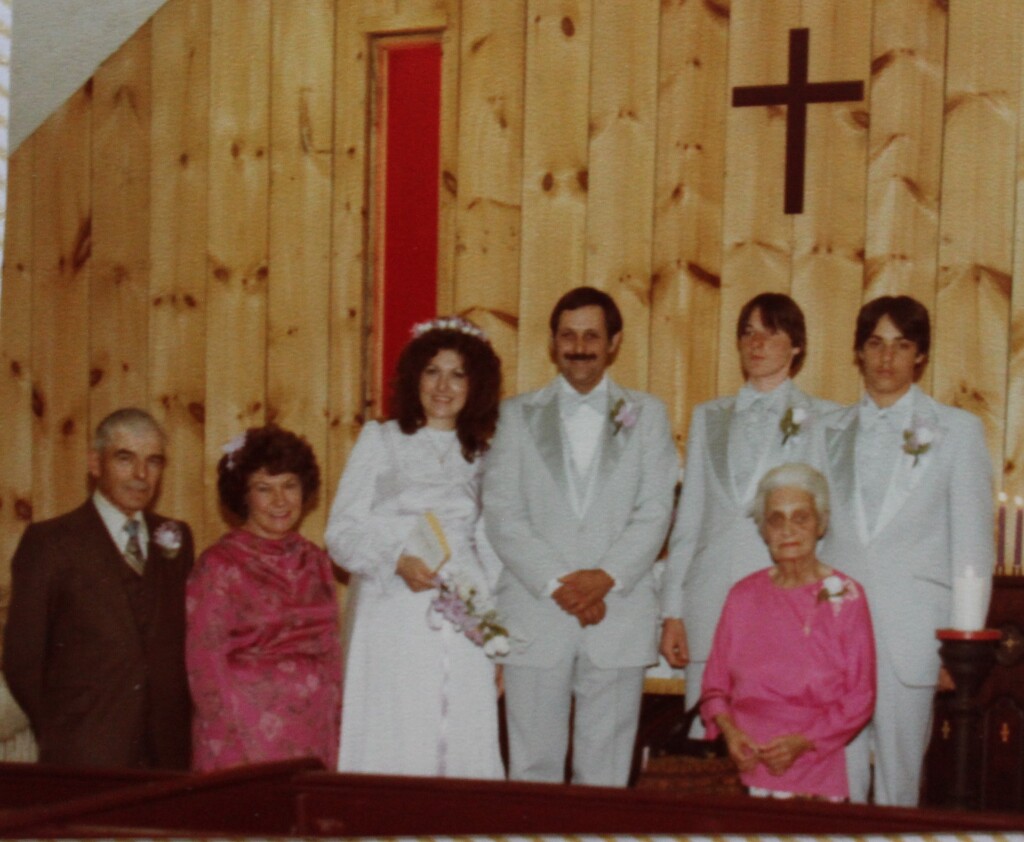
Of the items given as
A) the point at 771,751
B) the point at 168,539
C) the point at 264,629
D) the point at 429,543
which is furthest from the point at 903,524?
the point at 168,539

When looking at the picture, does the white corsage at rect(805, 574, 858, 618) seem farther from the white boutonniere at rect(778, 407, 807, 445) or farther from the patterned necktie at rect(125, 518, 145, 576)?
the patterned necktie at rect(125, 518, 145, 576)

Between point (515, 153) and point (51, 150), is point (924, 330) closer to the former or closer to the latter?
point (515, 153)

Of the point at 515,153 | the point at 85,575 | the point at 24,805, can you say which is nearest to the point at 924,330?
the point at 515,153

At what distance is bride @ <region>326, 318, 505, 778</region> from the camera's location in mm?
3766

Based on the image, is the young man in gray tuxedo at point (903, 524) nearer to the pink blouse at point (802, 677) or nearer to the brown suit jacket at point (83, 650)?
the pink blouse at point (802, 677)

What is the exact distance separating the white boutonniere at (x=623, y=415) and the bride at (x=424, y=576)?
33cm

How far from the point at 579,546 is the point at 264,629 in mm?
837

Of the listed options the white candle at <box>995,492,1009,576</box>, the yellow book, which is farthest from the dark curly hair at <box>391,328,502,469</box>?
the white candle at <box>995,492,1009,576</box>

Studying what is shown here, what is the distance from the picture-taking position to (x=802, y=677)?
328 centimetres

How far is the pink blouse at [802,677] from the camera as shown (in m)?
3.25

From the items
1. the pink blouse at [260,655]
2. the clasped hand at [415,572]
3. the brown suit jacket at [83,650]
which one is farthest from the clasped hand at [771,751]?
the brown suit jacket at [83,650]

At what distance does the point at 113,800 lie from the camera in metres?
1.62

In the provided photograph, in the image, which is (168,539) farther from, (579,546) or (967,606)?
(967,606)

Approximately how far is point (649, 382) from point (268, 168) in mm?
1652
